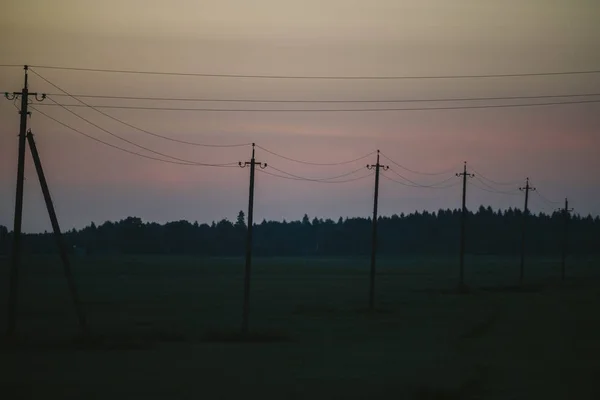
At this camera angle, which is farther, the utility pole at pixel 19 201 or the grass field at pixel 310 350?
the utility pole at pixel 19 201

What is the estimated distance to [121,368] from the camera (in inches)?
1134

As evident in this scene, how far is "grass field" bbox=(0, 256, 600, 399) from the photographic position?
2452 cm

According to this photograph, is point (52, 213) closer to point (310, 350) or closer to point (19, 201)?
point (19, 201)

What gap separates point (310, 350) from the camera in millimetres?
35344

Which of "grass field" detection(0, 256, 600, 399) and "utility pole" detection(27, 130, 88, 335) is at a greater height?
"utility pole" detection(27, 130, 88, 335)

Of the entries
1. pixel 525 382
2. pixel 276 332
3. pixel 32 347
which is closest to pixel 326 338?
pixel 276 332

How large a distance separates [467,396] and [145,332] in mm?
21134

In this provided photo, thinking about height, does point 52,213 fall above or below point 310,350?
above

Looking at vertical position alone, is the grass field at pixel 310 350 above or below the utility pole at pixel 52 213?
below

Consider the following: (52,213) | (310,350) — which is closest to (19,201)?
(52,213)

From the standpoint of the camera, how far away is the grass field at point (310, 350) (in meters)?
24.5

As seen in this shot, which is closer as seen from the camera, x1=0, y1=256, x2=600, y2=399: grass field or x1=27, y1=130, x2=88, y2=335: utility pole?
x1=0, y1=256, x2=600, y2=399: grass field

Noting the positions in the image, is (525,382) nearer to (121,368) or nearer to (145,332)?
(121,368)

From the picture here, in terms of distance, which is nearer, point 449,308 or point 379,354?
point 379,354
